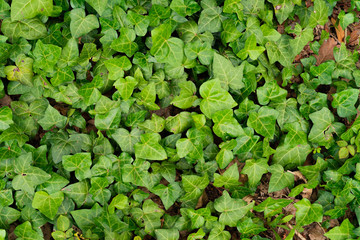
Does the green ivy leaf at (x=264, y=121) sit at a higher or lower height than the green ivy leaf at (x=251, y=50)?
lower

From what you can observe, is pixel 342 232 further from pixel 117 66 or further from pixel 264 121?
pixel 117 66

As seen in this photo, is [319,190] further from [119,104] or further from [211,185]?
[119,104]

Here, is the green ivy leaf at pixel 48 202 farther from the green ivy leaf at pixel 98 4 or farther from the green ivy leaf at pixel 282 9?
the green ivy leaf at pixel 282 9

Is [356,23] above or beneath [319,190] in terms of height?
above

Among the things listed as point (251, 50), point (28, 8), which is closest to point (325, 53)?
point (251, 50)

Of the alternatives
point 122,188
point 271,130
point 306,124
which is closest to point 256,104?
point 271,130

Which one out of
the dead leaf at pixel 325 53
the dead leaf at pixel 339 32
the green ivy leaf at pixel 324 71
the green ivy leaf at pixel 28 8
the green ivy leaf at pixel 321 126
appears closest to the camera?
the green ivy leaf at pixel 28 8

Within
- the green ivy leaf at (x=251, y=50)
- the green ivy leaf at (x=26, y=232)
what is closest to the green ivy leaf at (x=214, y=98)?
the green ivy leaf at (x=251, y=50)

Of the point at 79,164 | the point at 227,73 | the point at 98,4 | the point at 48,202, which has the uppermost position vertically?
the point at 98,4
